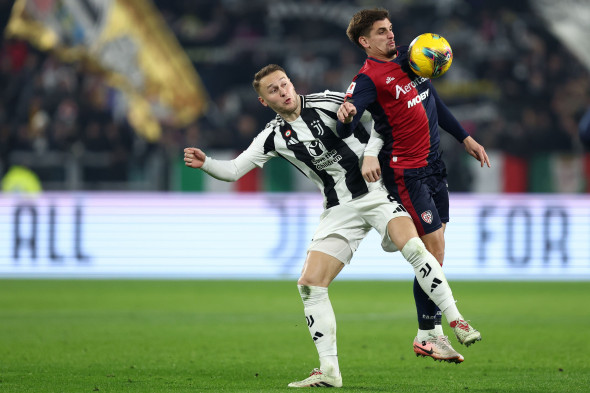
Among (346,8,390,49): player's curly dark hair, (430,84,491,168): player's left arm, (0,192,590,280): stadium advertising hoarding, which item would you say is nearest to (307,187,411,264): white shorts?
(430,84,491,168): player's left arm

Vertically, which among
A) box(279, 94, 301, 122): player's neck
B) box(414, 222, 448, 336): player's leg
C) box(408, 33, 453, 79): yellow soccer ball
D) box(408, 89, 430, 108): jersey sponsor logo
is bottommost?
box(414, 222, 448, 336): player's leg

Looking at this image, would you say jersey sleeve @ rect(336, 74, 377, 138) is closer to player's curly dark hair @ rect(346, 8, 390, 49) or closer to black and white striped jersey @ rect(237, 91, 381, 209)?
black and white striped jersey @ rect(237, 91, 381, 209)

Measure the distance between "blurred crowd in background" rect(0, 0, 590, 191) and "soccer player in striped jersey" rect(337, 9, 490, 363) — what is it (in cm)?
1058

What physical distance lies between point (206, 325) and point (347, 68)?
404 inches

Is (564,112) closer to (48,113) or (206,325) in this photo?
(48,113)

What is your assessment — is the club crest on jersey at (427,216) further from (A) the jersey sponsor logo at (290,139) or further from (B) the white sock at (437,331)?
(A) the jersey sponsor logo at (290,139)

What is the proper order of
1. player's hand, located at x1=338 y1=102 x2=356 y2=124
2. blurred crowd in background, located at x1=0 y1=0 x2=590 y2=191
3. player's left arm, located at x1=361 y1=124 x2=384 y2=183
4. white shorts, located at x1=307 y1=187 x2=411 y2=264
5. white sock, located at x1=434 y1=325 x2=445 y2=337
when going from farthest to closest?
blurred crowd in background, located at x1=0 y1=0 x2=590 y2=191, white sock, located at x1=434 y1=325 x2=445 y2=337, white shorts, located at x1=307 y1=187 x2=411 y2=264, player's left arm, located at x1=361 y1=124 x2=384 y2=183, player's hand, located at x1=338 y1=102 x2=356 y2=124

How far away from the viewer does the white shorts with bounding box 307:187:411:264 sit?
5965 mm

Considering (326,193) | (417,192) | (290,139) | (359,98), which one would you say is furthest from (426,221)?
(290,139)

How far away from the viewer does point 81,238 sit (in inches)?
551

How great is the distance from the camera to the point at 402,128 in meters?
6.07

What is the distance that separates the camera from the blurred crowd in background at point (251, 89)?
17109 millimetres

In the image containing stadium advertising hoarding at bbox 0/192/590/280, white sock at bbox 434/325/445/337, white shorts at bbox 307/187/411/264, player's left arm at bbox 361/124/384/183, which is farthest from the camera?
stadium advertising hoarding at bbox 0/192/590/280

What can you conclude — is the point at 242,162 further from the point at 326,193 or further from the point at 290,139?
the point at 326,193
